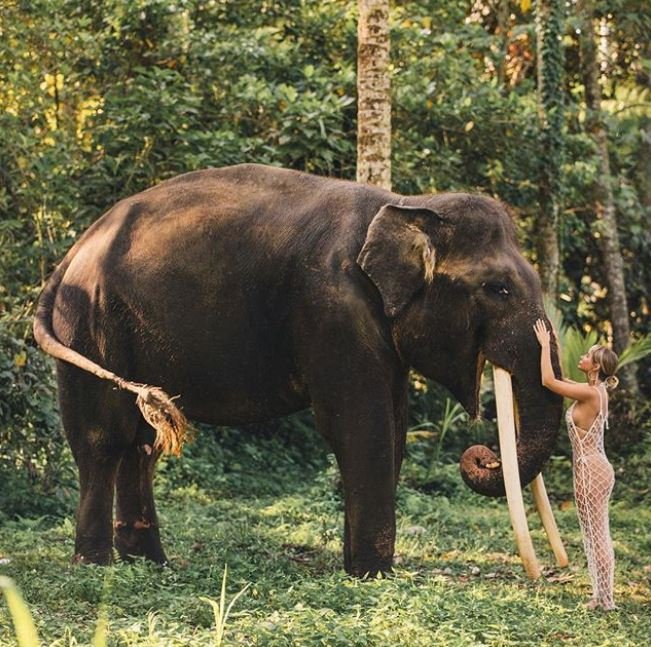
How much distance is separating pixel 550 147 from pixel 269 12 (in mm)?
3148

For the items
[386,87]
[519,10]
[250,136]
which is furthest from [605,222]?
[386,87]

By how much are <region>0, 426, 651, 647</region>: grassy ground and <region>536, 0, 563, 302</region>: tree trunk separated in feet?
9.46

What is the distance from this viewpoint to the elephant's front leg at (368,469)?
6832 mm

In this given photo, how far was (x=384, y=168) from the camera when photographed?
9.97m

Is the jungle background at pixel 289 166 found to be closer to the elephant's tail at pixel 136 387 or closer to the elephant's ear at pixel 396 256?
the elephant's tail at pixel 136 387

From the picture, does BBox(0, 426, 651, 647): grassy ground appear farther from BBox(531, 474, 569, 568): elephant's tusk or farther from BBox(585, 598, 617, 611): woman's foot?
BBox(531, 474, 569, 568): elephant's tusk

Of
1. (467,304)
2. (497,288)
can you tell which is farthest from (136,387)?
(497,288)

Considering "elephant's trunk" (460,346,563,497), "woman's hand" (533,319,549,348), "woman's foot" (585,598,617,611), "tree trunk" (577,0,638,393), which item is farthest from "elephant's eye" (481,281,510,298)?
"tree trunk" (577,0,638,393)

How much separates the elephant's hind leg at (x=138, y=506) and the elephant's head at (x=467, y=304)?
5.77 feet

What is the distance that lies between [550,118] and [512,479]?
772cm

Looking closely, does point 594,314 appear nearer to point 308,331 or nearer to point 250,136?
point 250,136

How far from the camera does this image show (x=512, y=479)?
652 cm

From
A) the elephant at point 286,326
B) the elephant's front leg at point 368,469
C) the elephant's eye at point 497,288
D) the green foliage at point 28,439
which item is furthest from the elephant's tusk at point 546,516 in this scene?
the green foliage at point 28,439

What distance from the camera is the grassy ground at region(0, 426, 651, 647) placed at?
546 centimetres
